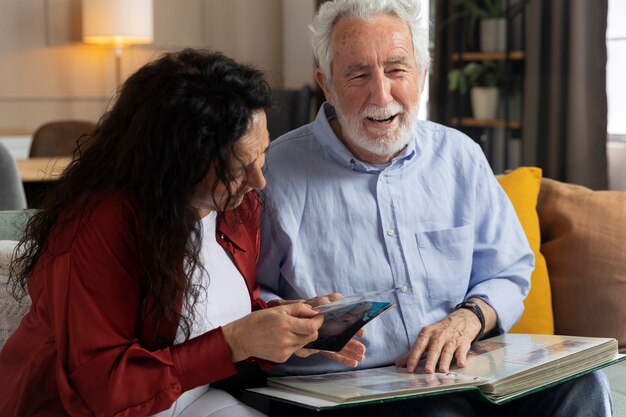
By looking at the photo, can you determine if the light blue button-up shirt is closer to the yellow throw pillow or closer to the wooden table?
the yellow throw pillow

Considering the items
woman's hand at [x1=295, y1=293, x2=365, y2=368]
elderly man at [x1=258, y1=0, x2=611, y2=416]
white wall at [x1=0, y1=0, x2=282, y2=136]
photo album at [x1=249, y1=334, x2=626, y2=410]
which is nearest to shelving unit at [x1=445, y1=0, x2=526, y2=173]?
white wall at [x1=0, y1=0, x2=282, y2=136]

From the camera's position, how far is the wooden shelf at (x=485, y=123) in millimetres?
4273

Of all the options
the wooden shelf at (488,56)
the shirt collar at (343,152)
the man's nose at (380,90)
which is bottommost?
the shirt collar at (343,152)

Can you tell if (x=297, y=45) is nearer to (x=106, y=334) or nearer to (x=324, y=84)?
(x=324, y=84)

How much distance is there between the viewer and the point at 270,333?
1359mm

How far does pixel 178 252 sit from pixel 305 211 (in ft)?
1.69

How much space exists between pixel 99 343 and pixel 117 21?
4272 mm

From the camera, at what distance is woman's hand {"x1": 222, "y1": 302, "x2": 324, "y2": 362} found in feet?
4.47

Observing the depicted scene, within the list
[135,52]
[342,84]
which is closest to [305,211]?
[342,84]

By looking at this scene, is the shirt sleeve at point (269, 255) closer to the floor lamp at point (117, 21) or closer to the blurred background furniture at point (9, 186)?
the blurred background furniture at point (9, 186)

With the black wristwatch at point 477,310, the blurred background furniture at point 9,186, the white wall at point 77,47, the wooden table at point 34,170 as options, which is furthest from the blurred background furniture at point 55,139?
the black wristwatch at point 477,310

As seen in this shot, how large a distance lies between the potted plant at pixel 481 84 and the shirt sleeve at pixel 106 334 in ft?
10.6

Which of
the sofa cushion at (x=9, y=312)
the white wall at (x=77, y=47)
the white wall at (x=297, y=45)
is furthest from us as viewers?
the white wall at (x=297, y=45)

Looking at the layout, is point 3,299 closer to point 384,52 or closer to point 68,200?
point 68,200
